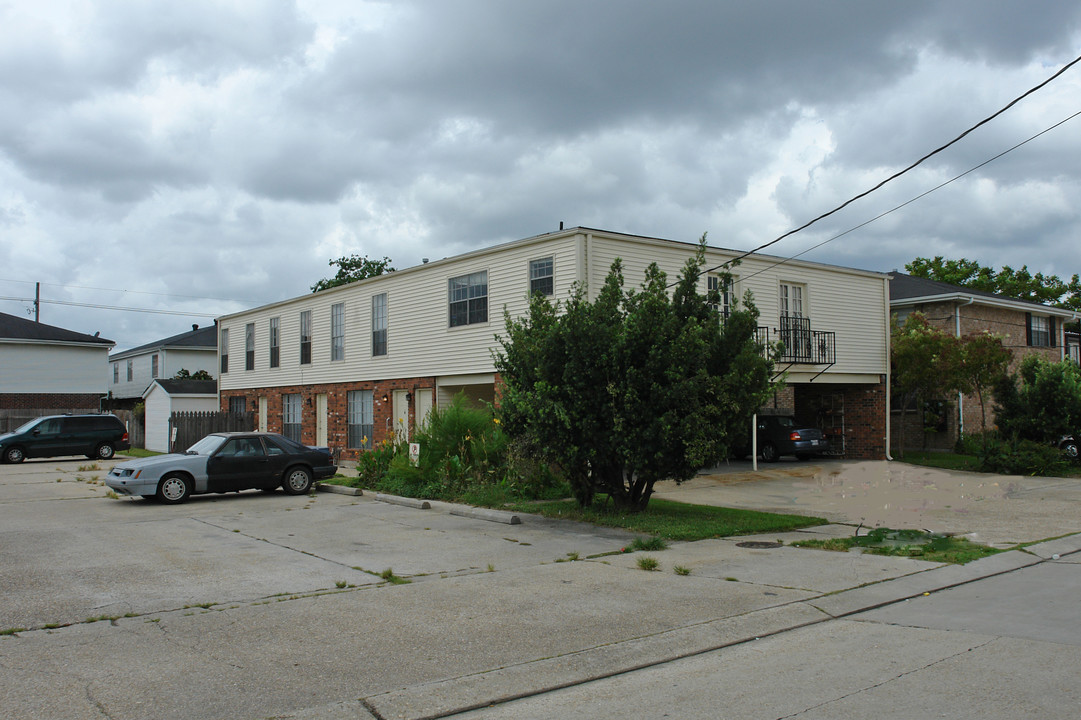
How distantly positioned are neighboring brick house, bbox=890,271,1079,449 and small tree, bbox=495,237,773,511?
68.2 feet

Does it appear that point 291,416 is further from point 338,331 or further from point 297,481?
point 297,481

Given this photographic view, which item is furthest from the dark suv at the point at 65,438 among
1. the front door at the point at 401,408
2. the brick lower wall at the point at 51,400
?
the brick lower wall at the point at 51,400

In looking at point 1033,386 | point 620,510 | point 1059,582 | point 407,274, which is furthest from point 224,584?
point 1033,386

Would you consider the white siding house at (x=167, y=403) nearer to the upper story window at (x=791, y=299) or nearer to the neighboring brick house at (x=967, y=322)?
the upper story window at (x=791, y=299)

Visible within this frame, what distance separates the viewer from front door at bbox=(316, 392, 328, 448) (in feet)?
98.1

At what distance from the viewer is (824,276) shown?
25.4 m

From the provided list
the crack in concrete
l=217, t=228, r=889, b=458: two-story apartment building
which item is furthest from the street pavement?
l=217, t=228, r=889, b=458: two-story apartment building

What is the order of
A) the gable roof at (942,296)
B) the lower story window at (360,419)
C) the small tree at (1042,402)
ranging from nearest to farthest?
the small tree at (1042,402) < the lower story window at (360,419) < the gable roof at (942,296)

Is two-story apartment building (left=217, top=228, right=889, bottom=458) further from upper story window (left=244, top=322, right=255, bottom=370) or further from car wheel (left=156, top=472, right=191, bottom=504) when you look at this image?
car wheel (left=156, top=472, right=191, bottom=504)

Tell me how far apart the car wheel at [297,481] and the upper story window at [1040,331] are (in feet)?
97.2

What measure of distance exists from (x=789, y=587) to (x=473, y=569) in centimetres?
343

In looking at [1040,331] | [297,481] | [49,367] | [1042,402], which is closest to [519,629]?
[297,481]

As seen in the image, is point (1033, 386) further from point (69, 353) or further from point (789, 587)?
point (69, 353)

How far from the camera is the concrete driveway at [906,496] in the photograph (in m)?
12.6
